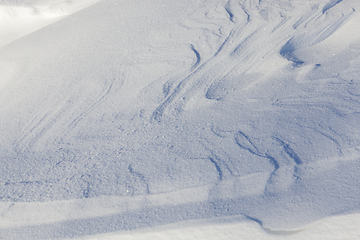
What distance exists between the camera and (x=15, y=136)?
6.47 feet

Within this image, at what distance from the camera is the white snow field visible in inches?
59.2

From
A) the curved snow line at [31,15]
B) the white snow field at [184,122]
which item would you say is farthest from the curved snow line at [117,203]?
the curved snow line at [31,15]

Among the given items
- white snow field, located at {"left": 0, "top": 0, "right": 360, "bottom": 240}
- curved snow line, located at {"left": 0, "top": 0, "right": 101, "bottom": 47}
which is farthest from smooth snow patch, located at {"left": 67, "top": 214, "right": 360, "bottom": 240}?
curved snow line, located at {"left": 0, "top": 0, "right": 101, "bottom": 47}

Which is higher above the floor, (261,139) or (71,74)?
(71,74)

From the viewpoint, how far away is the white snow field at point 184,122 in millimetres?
1505

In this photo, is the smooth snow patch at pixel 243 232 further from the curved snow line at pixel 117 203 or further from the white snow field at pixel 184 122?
the curved snow line at pixel 117 203

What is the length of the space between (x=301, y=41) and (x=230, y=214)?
169 centimetres

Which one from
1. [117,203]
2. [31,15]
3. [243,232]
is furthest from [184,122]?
[31,15]

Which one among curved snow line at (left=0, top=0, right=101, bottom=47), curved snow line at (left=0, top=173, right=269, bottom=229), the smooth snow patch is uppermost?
curved snow line at (left=0, top=0, right=101, bottom=47)

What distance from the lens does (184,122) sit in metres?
1.90

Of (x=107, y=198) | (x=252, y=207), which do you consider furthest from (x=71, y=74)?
(x=252, y=207)

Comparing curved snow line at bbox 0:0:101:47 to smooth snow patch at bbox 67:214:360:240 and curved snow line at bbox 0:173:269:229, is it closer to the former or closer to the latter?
curved snow line at bbox 0:173:269:229

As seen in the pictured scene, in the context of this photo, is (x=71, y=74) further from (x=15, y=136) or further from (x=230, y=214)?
(x=230, y=214)

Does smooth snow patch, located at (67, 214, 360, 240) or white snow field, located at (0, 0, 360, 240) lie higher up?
white snow field, located at (0, 0, 360, 240)
